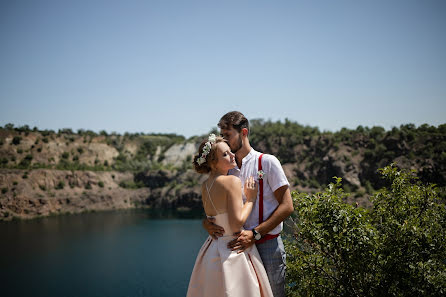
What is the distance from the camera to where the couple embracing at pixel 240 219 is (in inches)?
125

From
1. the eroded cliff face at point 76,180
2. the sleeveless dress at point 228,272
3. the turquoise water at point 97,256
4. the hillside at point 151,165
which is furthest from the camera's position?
the eroded cliff face at point 76,180

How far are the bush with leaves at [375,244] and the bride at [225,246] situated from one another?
1.72m

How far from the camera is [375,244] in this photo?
15.1ft

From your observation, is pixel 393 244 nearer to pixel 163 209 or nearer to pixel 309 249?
pixel 309 249

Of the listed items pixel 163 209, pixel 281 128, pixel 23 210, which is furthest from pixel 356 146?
pixel 23 210

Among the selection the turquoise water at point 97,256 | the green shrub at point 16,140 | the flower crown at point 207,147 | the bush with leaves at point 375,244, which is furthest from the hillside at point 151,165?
the flower crown at point 207,147

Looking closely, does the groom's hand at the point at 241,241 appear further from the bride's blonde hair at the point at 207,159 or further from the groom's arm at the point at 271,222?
the bride's blonde hair at the point at 207,159

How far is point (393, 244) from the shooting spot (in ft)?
15.1

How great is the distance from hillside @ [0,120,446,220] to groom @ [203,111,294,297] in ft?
126

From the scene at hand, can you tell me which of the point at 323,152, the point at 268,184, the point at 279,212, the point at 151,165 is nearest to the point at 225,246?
the point at 279,212

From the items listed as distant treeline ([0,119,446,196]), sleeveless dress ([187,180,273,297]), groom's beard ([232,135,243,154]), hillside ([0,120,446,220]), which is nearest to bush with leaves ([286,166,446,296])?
sleeveless dress ([187,180,273,297])

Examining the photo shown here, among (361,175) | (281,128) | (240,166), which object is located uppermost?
(281,128)

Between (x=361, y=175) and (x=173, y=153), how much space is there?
42.6m

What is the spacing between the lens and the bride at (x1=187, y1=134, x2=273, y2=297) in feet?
10.3
